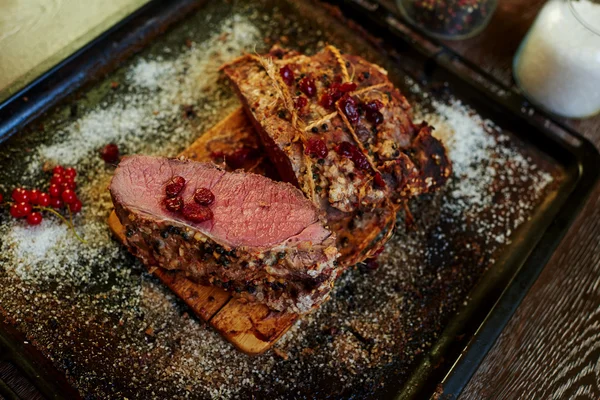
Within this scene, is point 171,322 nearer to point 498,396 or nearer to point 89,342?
point 89,342

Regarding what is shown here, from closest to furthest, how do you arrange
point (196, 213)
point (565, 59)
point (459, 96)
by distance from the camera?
point (196, 213), point (565, 59), point (459, 96)

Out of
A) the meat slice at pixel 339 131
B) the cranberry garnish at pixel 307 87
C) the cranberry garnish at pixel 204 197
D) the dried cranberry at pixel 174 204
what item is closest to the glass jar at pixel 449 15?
the meat slice at pixel 339 131

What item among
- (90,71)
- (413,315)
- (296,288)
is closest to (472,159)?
(413,315)

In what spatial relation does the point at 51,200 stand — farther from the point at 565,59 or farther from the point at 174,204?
the point at 565,59

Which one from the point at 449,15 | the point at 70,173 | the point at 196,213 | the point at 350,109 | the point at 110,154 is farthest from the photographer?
the point at 449,15

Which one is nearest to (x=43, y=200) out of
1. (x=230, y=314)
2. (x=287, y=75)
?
(x=230, y=314)

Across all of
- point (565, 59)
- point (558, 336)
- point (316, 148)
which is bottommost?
point (558, 336)
